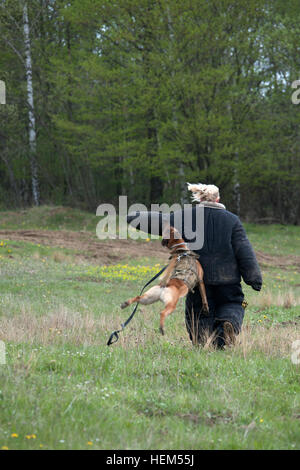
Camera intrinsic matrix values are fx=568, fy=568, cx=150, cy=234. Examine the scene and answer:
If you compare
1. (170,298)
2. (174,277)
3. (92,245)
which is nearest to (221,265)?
(174,277)

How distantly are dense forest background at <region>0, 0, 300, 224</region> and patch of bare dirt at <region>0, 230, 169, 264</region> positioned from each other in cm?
556

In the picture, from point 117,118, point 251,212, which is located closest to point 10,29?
point 117,118

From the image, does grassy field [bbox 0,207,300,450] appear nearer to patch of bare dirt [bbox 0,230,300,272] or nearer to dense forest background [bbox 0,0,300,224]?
patch of bare dirt [bbox 0,230,300,272]

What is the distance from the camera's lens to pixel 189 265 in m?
4.77

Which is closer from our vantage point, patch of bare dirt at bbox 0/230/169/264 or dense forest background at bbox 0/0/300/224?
patch of bare dirt at bbox 0/230/169/264

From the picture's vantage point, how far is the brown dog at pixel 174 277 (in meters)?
4.36

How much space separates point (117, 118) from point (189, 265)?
23767mm

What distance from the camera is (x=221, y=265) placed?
19.1 ft

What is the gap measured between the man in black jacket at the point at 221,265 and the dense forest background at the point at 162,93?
18797 millimetres

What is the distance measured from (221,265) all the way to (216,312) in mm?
584

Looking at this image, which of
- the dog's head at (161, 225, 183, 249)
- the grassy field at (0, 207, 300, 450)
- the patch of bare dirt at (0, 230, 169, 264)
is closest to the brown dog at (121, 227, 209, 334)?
the dog's head at (161, 225, 183, 249)

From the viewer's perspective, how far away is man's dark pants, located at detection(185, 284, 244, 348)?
5.98 m

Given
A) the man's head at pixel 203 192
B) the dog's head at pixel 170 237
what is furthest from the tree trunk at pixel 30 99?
the dog's head at pixel 170 237
